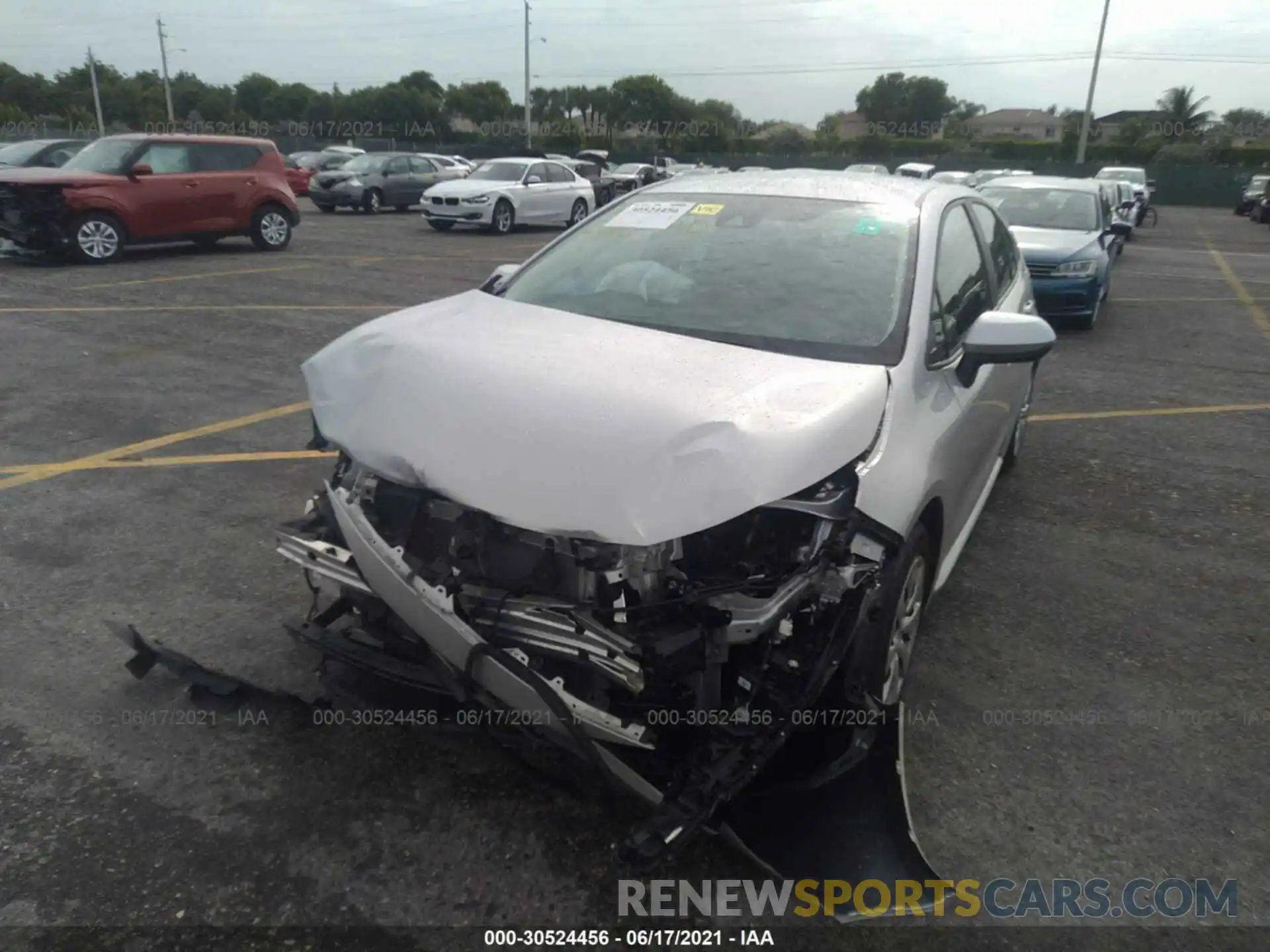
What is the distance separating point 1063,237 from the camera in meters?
10.7

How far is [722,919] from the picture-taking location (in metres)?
2.45

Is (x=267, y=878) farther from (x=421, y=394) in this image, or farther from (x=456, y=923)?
(x=421, y=394)

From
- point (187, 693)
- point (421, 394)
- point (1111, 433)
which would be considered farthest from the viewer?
point (1111, 433)

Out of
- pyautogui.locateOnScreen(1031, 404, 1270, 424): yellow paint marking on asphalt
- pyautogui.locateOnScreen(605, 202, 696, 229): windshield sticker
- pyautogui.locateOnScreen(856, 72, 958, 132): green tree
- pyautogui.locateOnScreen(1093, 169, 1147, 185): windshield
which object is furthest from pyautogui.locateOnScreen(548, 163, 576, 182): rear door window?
pyautogui.locateOnScreen(856, 72, 958, 132): green tree

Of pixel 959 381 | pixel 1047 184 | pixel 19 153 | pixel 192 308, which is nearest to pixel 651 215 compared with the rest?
pixel 959 381

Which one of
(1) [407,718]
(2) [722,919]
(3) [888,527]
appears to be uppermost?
(3) [888,527]

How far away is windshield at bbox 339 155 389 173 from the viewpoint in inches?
899

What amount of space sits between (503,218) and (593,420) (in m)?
17.6

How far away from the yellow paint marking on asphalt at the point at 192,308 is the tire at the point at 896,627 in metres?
7.65

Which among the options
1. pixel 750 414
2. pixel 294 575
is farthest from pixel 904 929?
pixel 294 575

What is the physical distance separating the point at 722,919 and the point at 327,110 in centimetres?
7680

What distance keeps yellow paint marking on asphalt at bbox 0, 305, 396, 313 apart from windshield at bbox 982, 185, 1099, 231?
24.4ft

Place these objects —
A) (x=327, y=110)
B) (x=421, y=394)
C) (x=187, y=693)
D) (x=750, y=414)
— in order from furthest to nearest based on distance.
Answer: (x=327, y=110) < (x=187, y=693) < (x=421, y=394) < (x=750, y=414)

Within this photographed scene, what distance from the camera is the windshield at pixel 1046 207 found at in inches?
449
